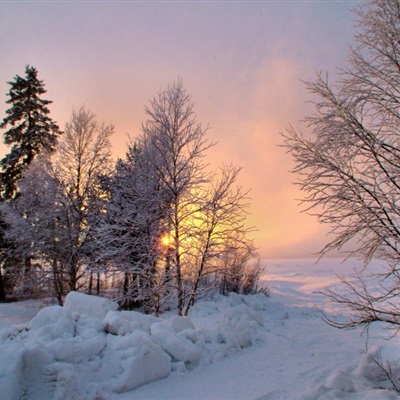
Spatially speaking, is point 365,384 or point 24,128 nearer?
point 365,384

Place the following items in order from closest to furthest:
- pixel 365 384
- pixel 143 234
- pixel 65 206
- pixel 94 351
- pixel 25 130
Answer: pixel 365 384 < pixel 94 351 < pixel 143 234 < pixel 65 206 < pixel 25 130

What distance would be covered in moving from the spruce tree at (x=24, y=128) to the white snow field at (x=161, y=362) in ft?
57.1

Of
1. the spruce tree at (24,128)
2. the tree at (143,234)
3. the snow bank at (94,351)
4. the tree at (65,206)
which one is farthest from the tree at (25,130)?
the snow bank at (94,351)

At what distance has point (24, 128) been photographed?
2123cm

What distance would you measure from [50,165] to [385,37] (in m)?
14.7

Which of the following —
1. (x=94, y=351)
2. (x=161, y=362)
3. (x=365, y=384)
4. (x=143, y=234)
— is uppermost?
(x=143, y=234)

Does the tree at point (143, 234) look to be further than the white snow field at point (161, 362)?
Yes

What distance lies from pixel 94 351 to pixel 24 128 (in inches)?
832

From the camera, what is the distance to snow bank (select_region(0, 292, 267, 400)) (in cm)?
395

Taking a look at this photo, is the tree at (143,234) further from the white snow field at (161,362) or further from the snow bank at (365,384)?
the snow bank at (365,384)

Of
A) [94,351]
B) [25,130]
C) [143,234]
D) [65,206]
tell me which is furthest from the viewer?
[25,130]

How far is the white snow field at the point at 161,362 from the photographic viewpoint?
4.07 metres

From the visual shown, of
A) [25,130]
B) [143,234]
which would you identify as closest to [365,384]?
[143,234]

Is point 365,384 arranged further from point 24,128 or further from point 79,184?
point 24,128
